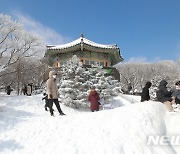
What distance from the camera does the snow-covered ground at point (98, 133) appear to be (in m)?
6.80

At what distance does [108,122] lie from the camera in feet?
27.2

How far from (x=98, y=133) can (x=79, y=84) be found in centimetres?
1398

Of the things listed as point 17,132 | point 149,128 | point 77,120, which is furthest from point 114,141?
point 17,132

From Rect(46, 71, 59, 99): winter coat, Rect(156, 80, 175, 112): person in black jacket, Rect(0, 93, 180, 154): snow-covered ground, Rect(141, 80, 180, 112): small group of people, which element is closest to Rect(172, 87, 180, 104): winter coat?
Rect(141, 80, 180, 112): small group of people

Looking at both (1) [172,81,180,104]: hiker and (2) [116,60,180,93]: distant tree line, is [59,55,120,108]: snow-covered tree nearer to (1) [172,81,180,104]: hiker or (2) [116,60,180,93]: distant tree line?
(1) [172,81,180,104]: hiker

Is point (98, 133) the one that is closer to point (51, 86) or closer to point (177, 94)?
point (51, 86)

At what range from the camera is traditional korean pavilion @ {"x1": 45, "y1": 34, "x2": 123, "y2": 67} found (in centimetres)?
3294

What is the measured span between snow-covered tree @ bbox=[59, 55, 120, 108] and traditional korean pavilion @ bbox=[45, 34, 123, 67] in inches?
371

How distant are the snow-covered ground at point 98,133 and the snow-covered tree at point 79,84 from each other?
10957mm

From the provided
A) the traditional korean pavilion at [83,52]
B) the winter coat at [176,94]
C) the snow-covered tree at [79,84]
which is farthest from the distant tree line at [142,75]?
the winter coat at [176,94]

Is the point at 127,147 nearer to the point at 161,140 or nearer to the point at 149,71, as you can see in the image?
the point at 161,140

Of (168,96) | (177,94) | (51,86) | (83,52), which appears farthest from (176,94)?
(83,52)

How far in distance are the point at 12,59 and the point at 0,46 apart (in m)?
1.73

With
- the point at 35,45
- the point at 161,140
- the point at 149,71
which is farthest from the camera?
the point at 149,71
